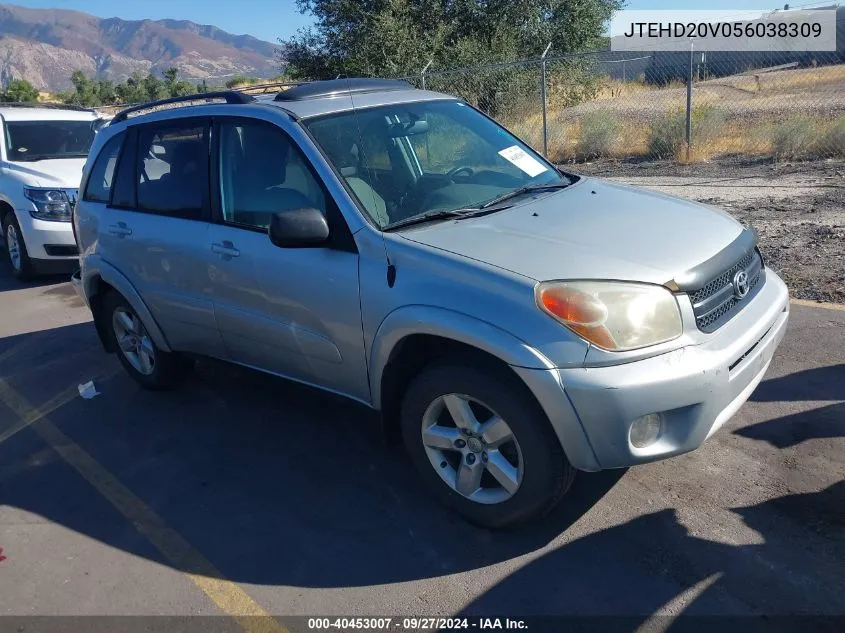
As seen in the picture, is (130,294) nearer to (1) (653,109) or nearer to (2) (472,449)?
(2) (472,449)

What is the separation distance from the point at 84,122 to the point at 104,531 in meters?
8.33

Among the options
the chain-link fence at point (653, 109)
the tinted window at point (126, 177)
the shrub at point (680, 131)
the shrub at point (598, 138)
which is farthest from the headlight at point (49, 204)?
the shrub at point (680, 131)

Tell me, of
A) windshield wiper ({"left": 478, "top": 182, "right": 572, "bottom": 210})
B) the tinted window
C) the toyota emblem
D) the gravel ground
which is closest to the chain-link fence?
the gravel ground

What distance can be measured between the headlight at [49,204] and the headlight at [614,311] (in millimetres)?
7443

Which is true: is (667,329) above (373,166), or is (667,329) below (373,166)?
below

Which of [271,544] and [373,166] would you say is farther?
[373,166]

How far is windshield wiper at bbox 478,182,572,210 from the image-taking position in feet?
13.0

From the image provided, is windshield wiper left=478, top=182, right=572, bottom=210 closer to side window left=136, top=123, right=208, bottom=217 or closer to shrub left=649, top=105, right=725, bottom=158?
→ side window left=136, top=123, right=208, bottom=217

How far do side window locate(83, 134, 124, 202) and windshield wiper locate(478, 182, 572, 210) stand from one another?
279 centimetres

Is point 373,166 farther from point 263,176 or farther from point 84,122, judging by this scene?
point 84,122

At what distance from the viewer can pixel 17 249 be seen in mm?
9195

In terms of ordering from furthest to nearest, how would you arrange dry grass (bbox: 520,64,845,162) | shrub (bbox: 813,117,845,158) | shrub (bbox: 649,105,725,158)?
1. shrub (bbox: 649,105,725,158)
2. dry grass (bbox: 520,64,845,162)
3. shrub (bbox: 813,117,845,158)

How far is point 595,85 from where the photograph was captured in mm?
22531

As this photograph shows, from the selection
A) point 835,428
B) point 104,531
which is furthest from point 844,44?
point 104,531
